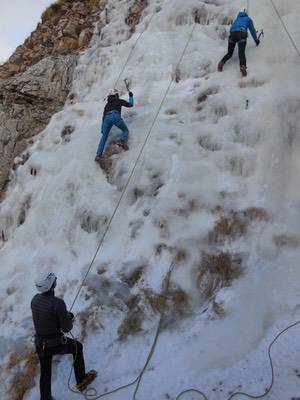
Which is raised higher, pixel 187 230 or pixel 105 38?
pixel 105 38

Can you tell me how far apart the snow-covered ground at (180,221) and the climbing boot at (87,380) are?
0.11 meters

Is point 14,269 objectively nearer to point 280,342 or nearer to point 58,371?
point 58,371

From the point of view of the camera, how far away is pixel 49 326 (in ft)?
16.7

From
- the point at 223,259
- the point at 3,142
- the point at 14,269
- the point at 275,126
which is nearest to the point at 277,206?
the point at 223,259

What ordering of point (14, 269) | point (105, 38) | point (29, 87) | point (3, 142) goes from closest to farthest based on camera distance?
1. point (14, 269)
2. point (3, 142)
3. point (29, 87)
4. point (105, 38)

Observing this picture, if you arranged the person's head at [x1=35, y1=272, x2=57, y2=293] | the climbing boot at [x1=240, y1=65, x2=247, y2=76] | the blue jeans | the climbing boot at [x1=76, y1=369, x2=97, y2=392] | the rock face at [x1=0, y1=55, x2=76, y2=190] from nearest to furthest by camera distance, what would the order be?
the person's head at [x1=35, y1=272, x2=57, y2=293]
the climbing boot at [x1=76, y1=369, x2=97, y2=392]
the blue jeans
the climbing boot at [x1=240, y1=65, x2=247, y2=76]
the rock face at [x1=0, y1=55, x2=76, y2=190]

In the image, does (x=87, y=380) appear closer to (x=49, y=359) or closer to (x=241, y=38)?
(x=49, y=359)

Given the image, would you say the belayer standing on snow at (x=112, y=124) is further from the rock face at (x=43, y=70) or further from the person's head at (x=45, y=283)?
the person's head at (x=45, y=283)

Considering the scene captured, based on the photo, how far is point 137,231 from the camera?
7.40 m

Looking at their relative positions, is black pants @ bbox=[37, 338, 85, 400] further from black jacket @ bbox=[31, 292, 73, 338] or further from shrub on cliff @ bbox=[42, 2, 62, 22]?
shrub on cliff @ bbox=[42, 2, 62, 22]

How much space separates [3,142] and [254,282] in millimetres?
8097

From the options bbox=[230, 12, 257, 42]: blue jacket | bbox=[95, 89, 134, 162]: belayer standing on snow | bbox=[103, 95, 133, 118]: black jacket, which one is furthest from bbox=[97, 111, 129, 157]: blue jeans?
bbox=[230, 12, 257, 42]: blue jacket

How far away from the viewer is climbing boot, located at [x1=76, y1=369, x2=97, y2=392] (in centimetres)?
535

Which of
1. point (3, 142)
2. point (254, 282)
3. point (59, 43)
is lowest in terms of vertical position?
point (254, 282)
